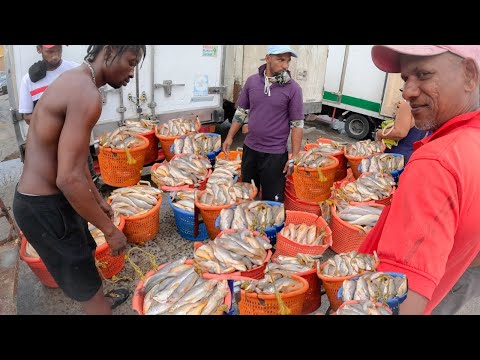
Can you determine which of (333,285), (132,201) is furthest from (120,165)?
(333,285)

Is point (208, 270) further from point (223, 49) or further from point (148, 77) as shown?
point (223, 49)

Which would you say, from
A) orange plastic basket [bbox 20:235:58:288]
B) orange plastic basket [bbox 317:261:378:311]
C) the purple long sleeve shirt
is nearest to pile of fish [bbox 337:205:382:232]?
the purple long sleeve shirt

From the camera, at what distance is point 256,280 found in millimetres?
3258

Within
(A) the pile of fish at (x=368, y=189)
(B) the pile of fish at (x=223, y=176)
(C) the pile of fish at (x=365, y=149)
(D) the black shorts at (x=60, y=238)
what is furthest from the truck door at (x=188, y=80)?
(D) the black shorts at (x=60, y=238)

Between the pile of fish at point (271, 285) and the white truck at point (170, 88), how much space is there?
4.08m

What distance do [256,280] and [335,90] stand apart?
8658mm

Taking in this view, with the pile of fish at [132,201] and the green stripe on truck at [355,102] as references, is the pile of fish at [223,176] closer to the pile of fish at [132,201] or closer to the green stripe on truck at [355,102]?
the pile of fish at [132,201]

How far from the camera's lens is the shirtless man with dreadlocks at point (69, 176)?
95.8 inches

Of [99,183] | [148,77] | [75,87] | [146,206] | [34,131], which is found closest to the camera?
[75,87]

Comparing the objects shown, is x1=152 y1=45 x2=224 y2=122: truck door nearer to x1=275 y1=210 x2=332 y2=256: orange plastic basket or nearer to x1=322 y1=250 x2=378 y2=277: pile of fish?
x1=275 y1=210 x2=332 y2=256: orange plastic basket

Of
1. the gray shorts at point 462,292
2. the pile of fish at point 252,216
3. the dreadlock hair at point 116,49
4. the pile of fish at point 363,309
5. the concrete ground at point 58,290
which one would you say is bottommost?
the concrete ground at point 58,290

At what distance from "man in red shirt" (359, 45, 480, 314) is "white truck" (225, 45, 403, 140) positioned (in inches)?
258

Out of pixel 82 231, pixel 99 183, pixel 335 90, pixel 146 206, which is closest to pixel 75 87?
pixel 82 231

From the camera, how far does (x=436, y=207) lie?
134 cm
